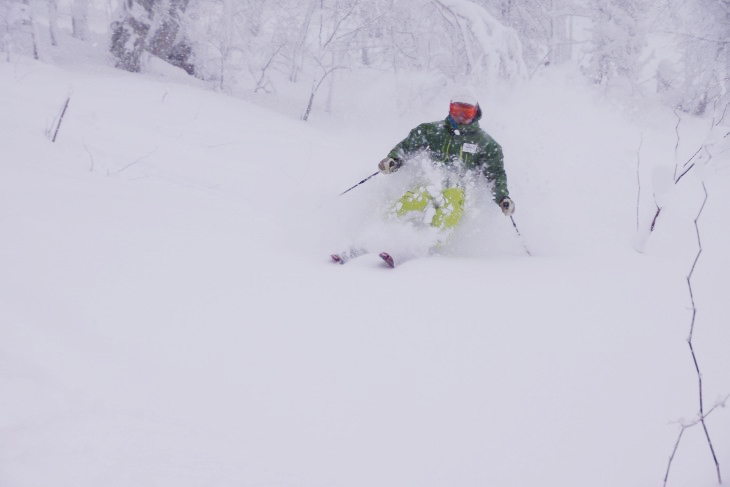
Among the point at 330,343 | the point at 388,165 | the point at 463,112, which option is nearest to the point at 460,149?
the point at 463,112

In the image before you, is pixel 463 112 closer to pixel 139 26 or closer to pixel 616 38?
pixel 139 26

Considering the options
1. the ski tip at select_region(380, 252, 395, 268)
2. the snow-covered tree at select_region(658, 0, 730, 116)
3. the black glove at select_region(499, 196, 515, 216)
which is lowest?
the ski tip at select_region(380, 252, 395, 268)

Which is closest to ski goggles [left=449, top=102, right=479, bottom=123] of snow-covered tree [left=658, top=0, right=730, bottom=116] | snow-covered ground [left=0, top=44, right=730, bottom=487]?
snow-covered ground [left=0, top=44, right=730, bottom=487]

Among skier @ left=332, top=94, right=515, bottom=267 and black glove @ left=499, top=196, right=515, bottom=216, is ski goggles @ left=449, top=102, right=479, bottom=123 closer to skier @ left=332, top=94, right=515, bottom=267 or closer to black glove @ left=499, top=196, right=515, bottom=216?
skier @ left=332, top=94, right=515, bottom=267

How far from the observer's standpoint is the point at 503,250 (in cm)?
463

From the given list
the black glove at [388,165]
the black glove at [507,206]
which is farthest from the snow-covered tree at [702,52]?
the black glove at [388,165]

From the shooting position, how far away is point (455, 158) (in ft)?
15.9

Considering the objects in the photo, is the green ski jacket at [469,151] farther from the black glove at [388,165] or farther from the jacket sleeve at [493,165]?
the black glove at [388,165]

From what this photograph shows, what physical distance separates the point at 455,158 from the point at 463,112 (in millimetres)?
480

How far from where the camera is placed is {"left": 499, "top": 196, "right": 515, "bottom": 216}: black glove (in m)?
4.39

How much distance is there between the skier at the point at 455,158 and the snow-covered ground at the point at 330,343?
0.35 m

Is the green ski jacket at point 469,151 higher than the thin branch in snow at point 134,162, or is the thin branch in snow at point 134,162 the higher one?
the green ski jacket at point 469,151

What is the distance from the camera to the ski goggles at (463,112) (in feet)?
15.5

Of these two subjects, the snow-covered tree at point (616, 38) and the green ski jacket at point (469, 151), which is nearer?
the green ski jacket at point (469, 151)
